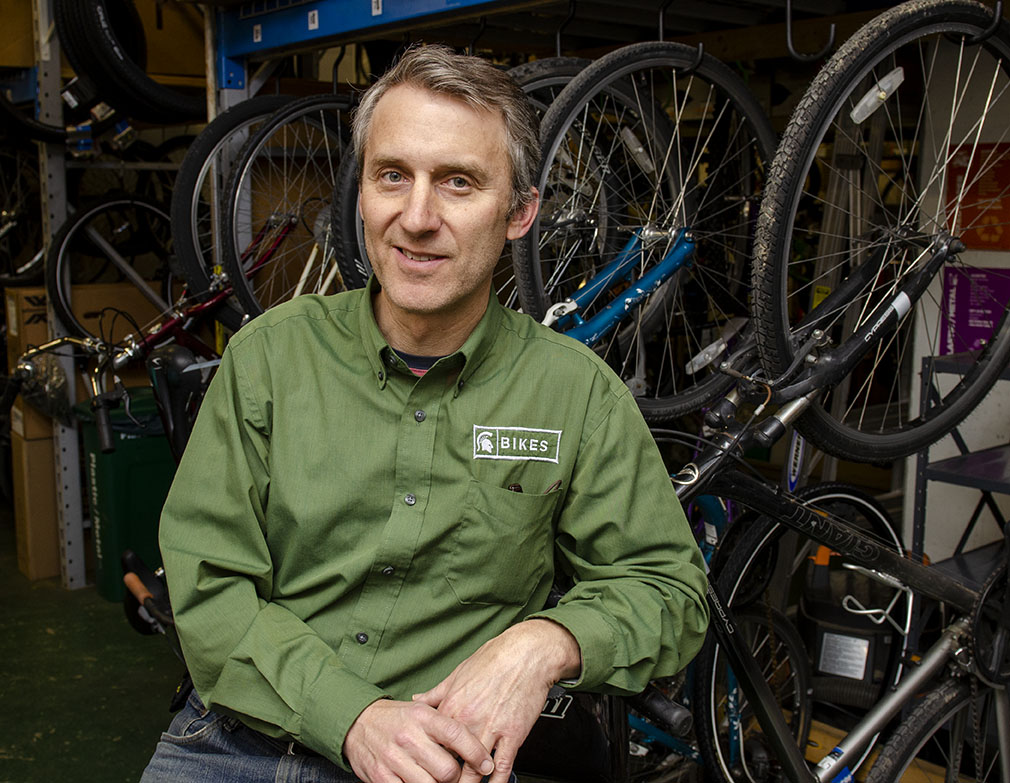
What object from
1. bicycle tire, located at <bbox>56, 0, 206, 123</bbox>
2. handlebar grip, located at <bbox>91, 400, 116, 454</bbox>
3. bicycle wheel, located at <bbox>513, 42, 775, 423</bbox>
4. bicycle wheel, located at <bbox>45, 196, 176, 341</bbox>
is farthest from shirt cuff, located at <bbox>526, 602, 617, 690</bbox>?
bicycle tire, located at <bbox>56, 0, 206, 123</bbox>

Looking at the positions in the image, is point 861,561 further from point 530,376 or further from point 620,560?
point 530,376

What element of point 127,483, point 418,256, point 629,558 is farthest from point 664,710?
point 127,483

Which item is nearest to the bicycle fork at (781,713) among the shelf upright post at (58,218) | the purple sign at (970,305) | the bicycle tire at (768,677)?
the bicycle tire at (768,677)

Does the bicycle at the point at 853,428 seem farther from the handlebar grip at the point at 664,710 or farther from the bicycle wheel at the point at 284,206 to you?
the bicycle wheel at the point at 284,206

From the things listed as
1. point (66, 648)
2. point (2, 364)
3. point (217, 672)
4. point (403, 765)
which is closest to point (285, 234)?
point (66, 648)

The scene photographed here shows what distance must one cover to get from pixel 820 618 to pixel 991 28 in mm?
1391

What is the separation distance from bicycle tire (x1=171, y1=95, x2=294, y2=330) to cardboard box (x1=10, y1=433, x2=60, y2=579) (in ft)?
4.59

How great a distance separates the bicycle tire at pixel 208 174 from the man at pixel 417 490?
5.10ft

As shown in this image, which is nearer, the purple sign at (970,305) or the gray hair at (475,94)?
the gray hair at (475,94)

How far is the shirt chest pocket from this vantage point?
4.17 ft

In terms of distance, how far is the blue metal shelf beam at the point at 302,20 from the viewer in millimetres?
2189

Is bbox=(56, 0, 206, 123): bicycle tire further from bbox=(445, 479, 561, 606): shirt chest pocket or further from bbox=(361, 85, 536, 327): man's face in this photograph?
bbox=(445, 479, 561, 606): shirt chest pocket

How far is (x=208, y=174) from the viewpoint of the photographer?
118 inches

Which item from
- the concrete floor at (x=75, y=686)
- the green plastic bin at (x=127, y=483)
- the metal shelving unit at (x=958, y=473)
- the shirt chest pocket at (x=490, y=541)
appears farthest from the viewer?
the green plastic bin at (x=127, y=483)
